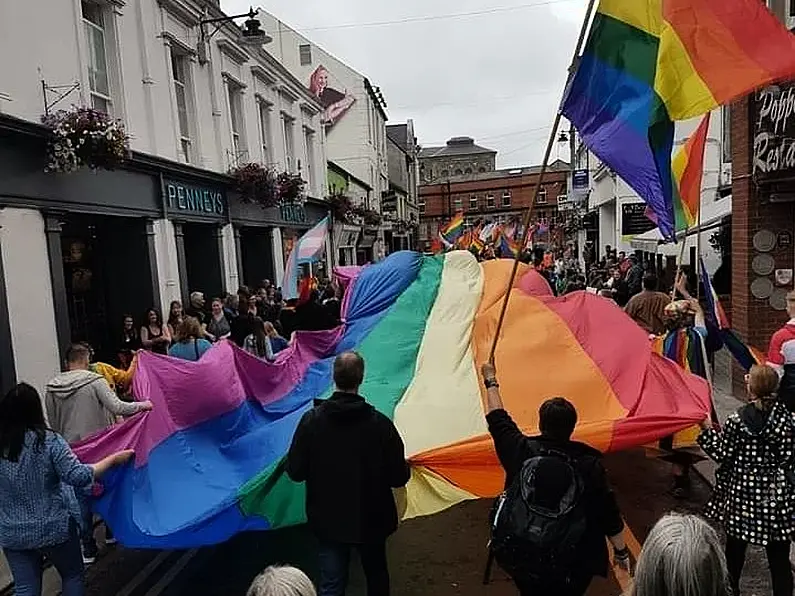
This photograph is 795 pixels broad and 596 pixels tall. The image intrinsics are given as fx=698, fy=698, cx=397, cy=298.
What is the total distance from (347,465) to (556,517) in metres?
1.27

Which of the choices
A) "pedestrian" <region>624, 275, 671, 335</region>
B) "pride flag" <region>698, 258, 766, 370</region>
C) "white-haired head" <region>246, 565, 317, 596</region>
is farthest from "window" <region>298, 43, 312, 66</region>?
"white-haired head" <region>246, 565, 317, 596</region>

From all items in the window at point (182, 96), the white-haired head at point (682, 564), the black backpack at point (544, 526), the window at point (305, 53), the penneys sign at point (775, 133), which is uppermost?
the window at point (305, 53)

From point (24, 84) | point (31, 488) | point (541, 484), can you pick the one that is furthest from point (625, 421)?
point (24, 84)

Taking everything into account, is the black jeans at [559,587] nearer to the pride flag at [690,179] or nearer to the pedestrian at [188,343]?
the pride flag at [690,179]

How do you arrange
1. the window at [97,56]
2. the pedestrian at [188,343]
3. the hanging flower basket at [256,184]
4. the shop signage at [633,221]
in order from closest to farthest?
1. the pedestrian at [188,343]
2. the window at [97,56]
3. the hanging flower basket at [256,184]
4. the shop signage at [633,221]

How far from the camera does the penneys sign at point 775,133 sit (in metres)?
8.00

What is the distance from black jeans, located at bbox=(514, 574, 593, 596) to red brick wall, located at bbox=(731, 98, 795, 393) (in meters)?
7.38

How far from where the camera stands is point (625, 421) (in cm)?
472

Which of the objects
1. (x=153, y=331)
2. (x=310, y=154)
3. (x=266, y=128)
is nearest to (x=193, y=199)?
(x=153, y=331)

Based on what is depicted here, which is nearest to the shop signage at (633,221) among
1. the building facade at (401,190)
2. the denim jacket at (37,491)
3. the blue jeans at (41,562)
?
the building facade at (401,190)

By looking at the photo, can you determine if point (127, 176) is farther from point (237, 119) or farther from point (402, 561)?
point (402, 561)

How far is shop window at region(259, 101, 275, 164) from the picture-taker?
18672 mm

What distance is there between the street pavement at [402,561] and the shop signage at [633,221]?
66.0 ft

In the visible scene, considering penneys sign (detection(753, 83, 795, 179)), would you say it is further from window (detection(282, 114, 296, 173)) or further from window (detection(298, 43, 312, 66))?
window (detection(298, 43, 312, 66))
